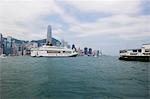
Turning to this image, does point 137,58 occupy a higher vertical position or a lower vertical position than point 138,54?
lower

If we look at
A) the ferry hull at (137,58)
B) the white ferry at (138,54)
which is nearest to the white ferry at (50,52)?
the ferry hull at (137,58)

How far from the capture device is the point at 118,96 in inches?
736

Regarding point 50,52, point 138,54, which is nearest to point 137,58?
point 138,54

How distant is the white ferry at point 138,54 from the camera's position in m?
87.8

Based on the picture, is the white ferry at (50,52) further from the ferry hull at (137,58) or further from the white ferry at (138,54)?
the white ferry at (138,54)

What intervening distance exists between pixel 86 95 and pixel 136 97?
4048mm

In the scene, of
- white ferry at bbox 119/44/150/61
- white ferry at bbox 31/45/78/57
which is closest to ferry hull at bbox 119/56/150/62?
white ferry at bbox 119/44/150/61

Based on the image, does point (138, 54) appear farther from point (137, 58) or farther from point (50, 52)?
point (50, 52)

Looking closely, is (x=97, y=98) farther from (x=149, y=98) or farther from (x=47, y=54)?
(x=47, y=54)

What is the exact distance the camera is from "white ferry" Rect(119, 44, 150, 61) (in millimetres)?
87844

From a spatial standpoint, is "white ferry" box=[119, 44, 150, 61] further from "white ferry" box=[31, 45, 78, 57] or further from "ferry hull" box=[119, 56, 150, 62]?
"white ferry" box=[31, 45, 78, 57]

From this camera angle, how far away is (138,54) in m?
91.8

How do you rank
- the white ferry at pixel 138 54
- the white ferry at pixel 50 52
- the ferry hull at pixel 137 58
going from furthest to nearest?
the white ferry at pixel 50 52 → the white ferry at pixel 138 54 → the ferry hull at pixel 137 58

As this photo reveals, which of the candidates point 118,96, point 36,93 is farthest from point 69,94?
point 118,96
